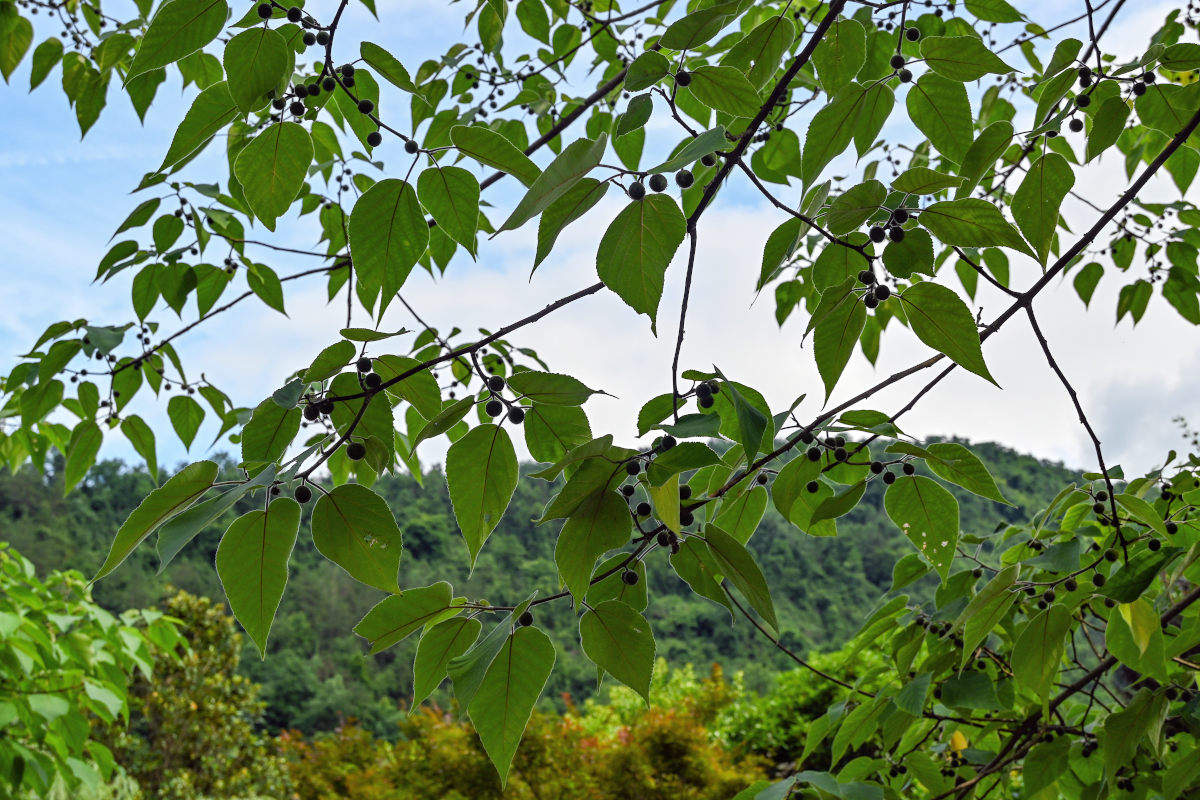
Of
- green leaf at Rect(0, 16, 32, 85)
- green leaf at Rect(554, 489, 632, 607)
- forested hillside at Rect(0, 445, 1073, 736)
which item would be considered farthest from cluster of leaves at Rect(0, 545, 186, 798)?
forested hillside at Rect(0, 445, 1073, 736)

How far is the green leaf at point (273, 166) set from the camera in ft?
2.48

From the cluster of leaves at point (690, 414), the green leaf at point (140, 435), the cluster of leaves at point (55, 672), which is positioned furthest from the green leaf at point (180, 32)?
the cluster of leaves at point (55, 672)

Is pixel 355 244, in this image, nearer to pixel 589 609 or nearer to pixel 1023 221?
pixel 589 609

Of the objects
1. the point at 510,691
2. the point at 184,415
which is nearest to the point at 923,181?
the point at 510,691

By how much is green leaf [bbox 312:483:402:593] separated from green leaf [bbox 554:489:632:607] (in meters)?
0.12

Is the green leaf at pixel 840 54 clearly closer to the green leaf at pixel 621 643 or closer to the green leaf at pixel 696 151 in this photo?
the green leaf at pixel 696 151

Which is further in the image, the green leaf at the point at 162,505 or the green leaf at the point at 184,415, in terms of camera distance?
the green leaf at the point at 184,415

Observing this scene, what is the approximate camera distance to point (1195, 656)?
131 cm

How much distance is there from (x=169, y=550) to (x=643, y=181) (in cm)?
40

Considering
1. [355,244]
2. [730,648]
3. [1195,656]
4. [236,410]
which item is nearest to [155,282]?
[236,410]

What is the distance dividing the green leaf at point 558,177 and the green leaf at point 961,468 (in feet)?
1.57

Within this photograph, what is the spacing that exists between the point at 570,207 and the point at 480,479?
22 cm

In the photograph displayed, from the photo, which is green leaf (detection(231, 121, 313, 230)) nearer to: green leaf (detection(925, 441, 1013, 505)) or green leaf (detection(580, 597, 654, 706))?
green leaf (detection(580, 597, 654, 706))

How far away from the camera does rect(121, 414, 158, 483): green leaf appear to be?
1653 millimetres
